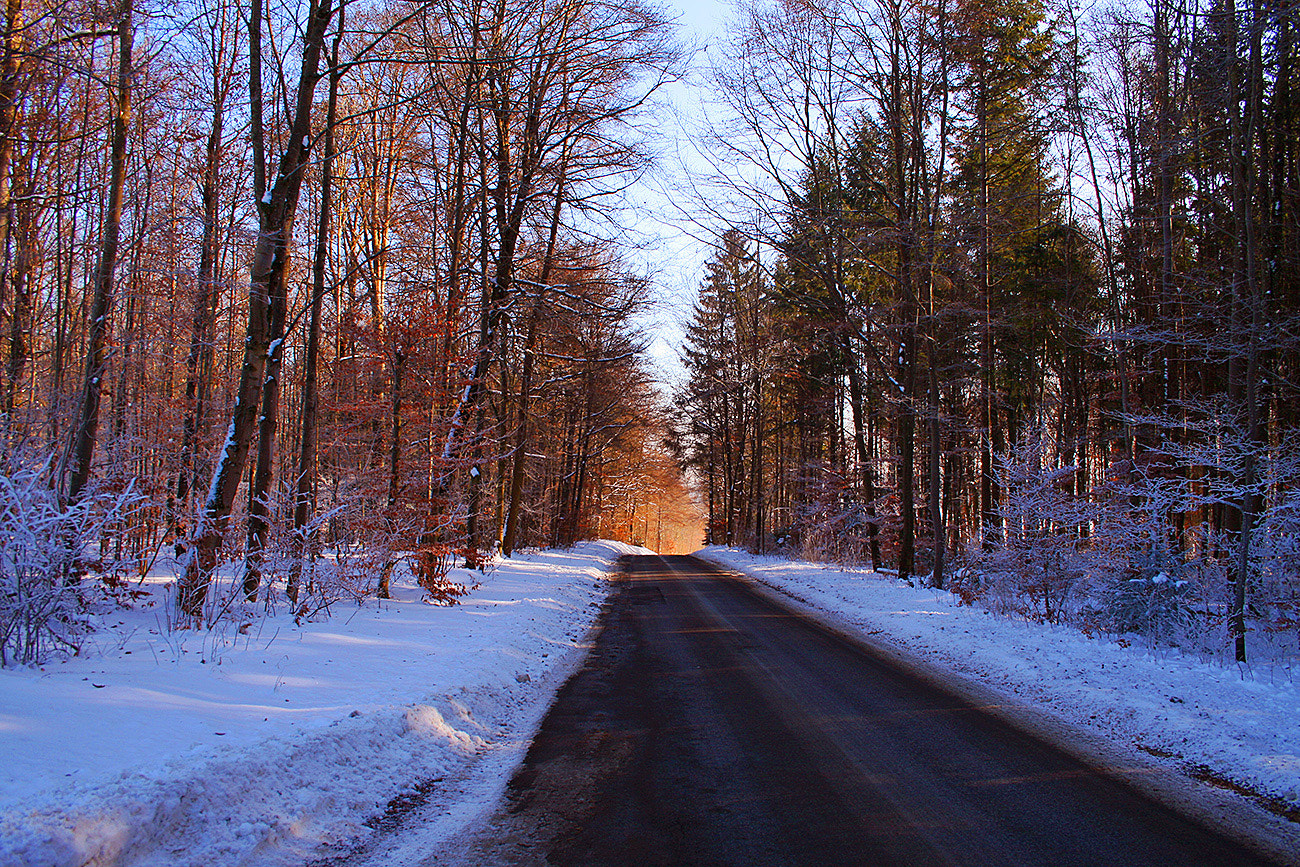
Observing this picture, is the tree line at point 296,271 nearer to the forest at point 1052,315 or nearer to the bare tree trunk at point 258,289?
the bare tree trunk at point 258,289

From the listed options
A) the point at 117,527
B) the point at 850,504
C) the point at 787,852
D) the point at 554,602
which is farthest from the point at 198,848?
the point at 850,504

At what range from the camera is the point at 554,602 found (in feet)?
43.1

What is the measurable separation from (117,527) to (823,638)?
898 centimetres

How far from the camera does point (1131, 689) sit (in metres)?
6.62

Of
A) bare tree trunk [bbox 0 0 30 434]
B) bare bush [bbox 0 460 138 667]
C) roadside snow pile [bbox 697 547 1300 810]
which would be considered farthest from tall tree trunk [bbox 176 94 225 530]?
roadside snow pile [bbox 697 547 1300 810]

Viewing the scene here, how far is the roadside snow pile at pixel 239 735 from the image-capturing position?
3.23 metres

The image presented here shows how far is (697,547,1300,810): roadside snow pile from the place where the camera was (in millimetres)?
4953

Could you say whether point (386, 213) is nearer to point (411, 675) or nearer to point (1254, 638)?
point (411, 675)

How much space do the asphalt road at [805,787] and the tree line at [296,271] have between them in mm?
4018

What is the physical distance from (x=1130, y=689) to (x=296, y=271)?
2235cm

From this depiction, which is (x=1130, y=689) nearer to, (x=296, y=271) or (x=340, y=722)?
(x=340, y=722)

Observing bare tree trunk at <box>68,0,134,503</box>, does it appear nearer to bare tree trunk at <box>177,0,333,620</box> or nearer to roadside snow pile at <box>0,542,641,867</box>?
bare tree trunk at <box>177,0,333,620</box>

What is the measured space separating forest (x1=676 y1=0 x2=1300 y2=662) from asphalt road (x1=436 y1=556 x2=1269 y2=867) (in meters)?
4.84

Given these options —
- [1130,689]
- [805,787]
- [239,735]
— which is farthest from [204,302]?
[1130,689]
